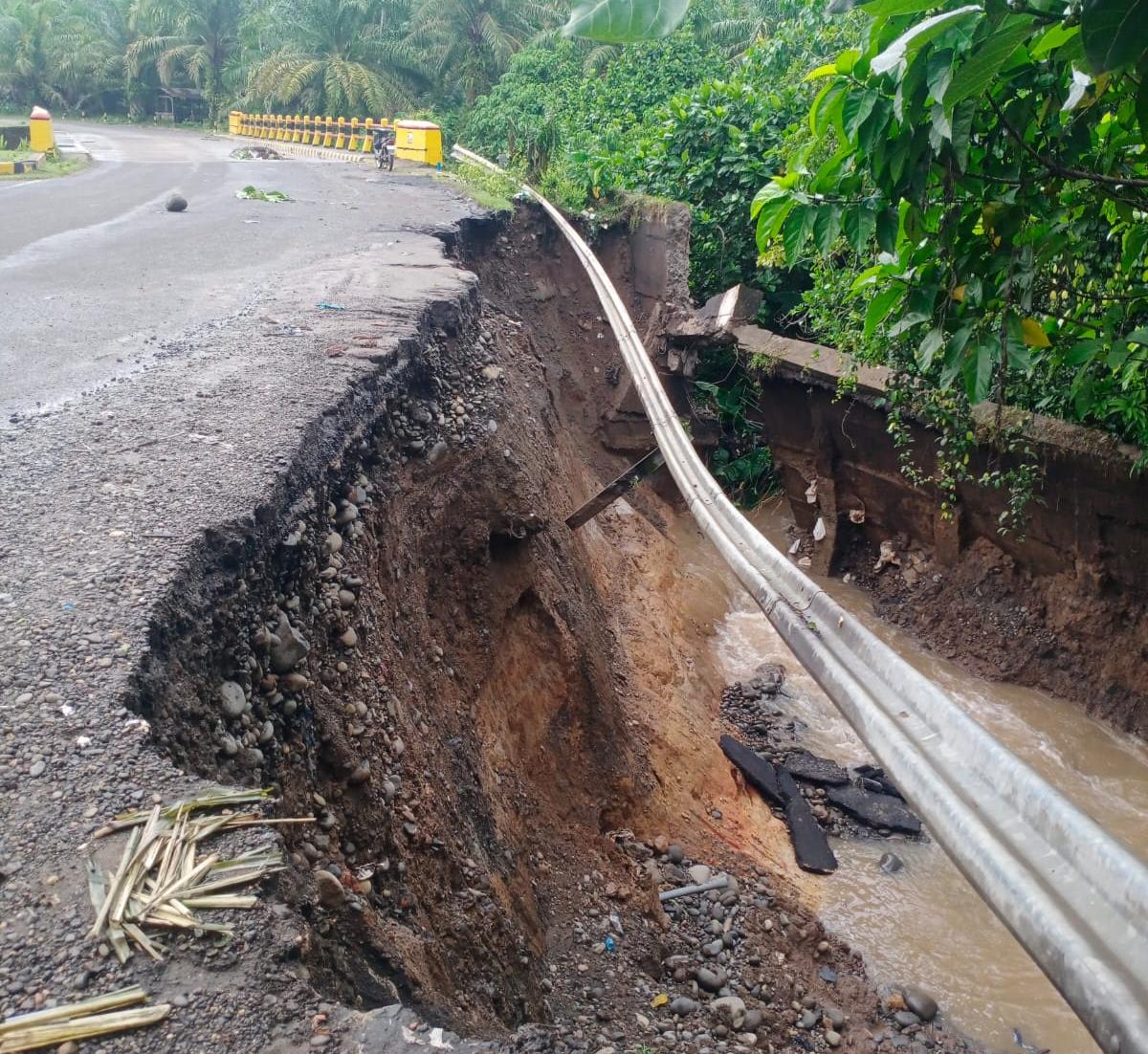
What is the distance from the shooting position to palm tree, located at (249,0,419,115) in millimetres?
24516

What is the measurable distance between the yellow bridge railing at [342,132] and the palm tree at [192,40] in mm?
3962

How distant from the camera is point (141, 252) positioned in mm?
7746

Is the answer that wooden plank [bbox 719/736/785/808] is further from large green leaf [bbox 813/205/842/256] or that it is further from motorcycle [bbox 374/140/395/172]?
motorcycle [bbox 374/140/395/172]

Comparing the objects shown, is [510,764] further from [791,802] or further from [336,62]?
[336,62]

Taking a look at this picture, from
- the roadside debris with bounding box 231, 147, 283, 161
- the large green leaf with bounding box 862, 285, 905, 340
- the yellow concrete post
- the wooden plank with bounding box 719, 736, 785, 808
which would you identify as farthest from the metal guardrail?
the yellow concrete post

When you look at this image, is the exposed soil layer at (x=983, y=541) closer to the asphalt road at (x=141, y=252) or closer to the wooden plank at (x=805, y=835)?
the wooden plank at (x=805, y=835)

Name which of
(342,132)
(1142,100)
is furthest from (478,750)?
(342,132)

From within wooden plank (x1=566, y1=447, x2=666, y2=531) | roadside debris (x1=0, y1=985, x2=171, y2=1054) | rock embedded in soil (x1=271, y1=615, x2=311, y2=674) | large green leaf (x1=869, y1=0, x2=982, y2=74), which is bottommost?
wooden plank (x1=566, y1=447, x2=666, y2=531)

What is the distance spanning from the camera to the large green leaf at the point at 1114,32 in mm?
1583

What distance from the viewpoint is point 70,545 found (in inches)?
114

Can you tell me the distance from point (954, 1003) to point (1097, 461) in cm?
353

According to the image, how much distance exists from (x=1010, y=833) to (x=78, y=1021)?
5.63 feet

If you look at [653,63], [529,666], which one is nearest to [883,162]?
[529,666]

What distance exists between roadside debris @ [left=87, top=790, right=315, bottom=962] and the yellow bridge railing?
1489cm
